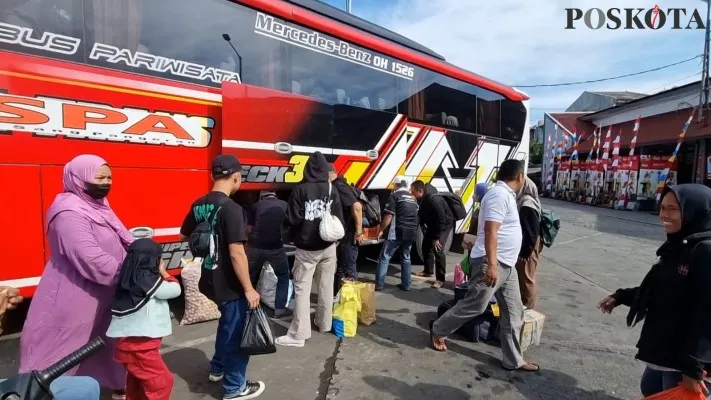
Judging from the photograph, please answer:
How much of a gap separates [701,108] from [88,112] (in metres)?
20.8

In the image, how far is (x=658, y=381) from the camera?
7.19ft

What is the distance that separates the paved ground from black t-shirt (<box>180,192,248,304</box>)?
84 centimetres

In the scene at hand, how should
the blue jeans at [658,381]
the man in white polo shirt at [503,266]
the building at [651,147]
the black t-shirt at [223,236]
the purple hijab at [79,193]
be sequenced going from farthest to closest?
the building at [651,147], the man in white polo shirt at [503,266], the black t-shirt at [223,236], the purple hijab at [79,193], the blue jeans at [658,381]

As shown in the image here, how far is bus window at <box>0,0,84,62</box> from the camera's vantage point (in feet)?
10.4

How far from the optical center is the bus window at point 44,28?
3158 mm

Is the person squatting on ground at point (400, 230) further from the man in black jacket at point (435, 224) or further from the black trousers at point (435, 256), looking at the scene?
the black trousers at point (435, 256)

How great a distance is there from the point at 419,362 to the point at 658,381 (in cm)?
177

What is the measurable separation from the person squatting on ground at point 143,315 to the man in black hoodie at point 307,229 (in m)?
1.53

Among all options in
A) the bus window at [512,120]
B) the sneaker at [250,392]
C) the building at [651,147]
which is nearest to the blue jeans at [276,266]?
the sneaker at [250,392]

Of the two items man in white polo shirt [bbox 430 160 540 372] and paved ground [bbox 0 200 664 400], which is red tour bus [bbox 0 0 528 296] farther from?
man in white polo shirt [bbox 430 160 540 372]

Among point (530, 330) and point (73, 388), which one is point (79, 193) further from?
Result: point (530, 330)

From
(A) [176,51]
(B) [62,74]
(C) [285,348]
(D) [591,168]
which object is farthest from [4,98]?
(D) [591,168]

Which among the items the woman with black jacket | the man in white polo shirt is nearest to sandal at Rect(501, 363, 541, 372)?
the man in white polo shirt

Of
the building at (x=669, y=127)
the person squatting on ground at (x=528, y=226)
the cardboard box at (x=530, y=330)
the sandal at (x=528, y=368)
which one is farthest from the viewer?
the building at (x=669, y=127)
